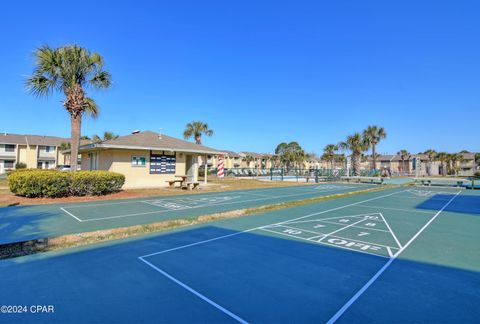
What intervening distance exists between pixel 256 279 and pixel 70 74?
48.6ft

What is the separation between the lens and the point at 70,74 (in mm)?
13641

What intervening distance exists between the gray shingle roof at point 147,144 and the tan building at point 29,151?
29.4 metres

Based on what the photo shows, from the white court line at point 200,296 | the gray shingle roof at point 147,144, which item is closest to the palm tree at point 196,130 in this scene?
the gray shingle roof at point 147,144

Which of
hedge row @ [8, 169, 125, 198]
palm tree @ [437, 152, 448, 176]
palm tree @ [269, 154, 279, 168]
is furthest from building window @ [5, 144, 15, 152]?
palm tree @ [437, 152, 448, 176]

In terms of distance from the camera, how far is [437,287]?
382cm

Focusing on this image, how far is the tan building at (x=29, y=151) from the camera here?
4159 centimetres

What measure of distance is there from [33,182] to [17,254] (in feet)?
26.6

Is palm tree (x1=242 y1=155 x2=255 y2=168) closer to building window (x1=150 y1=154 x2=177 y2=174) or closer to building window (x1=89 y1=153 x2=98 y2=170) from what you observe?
building window (x1=150 y1=154 x2=177 y2=174)

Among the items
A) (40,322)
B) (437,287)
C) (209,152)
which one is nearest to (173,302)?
(40,322)

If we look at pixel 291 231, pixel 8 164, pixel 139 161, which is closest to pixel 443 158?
pixel 139 161

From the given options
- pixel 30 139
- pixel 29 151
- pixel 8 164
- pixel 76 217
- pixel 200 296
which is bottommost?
pixel 200 296

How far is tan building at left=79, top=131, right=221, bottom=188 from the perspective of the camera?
1692 cm

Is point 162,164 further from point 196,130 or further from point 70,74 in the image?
point 196,130

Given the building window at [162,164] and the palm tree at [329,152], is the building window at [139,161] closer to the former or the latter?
the building window at [162,164]
